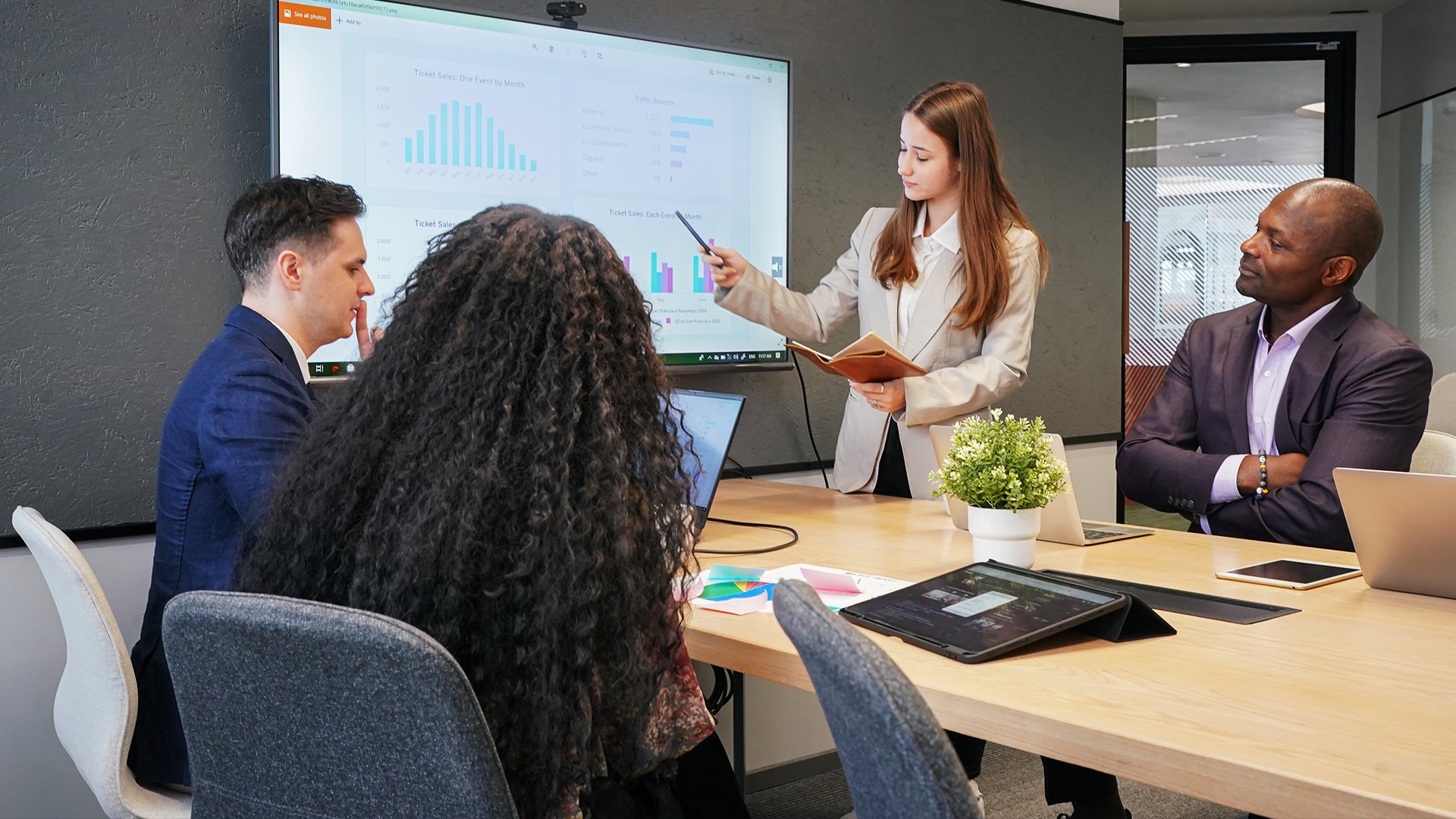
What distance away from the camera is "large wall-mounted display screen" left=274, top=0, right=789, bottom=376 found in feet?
8.02

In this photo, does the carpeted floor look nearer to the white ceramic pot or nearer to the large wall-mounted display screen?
the large wall-mounted display screen

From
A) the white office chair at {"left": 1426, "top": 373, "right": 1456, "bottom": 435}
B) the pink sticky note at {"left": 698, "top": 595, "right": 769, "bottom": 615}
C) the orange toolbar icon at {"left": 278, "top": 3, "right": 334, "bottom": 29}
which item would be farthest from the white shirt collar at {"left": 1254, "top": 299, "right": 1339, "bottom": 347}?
the orange toolbar icon at {"left": 278, "top": 3, "right": 334, "bottom": 29}

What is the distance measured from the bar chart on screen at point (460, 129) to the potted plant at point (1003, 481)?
1468mm

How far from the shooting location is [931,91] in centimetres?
264

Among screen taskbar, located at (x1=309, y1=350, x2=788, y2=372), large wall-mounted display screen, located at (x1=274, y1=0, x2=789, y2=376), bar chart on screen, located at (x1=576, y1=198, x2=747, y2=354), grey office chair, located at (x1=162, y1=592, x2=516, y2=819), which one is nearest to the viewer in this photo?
grey office chair, located at (x1=162, y1=592, x2=516, y2=819)

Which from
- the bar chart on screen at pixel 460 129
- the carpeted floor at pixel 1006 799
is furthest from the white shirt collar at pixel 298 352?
the carpeted floor at pixel 1006 799

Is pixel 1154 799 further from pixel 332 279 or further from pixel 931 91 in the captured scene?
pixel 332 279

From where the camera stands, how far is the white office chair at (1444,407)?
9.43ft

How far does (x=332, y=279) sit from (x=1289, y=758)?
62.9 inches

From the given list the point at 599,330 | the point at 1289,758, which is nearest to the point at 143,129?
the point at 599,330

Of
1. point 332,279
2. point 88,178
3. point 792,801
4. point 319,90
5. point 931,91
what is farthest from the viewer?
point 792,801

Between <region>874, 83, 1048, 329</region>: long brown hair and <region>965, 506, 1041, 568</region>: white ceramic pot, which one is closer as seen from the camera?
<region>965, 506, 1041, 568</region>: white ceramic pot

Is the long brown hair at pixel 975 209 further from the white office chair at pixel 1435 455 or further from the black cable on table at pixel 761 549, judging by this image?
the white office chair at pixel 1435 455

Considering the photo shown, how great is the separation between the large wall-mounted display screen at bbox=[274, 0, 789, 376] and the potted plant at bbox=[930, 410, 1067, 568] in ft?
3.85
